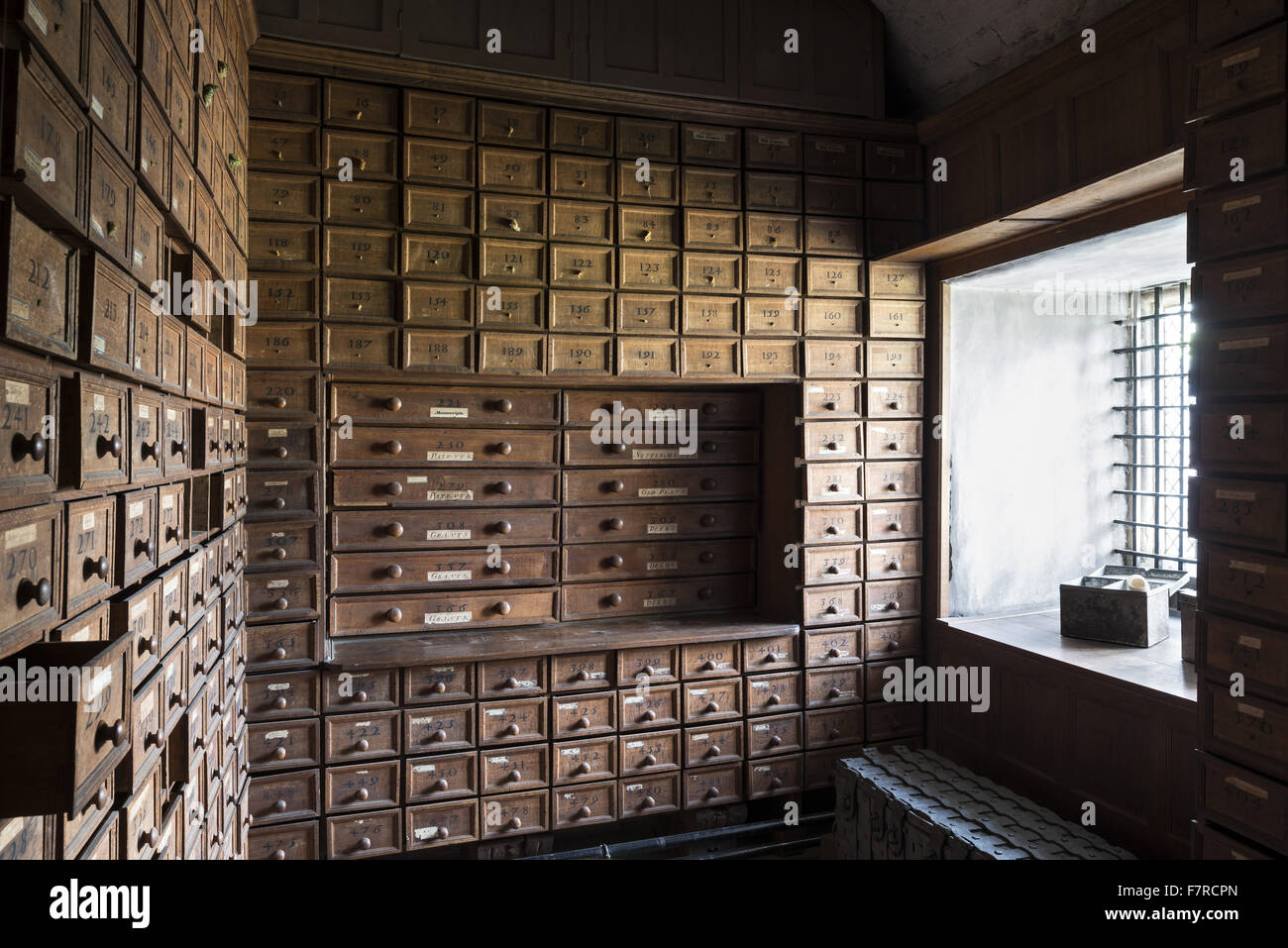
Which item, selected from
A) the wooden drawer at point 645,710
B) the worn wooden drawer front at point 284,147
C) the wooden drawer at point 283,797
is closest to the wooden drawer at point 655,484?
the wooden drawer at point 645,710

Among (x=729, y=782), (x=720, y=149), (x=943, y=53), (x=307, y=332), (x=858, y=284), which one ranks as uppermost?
(x=943, y=53)

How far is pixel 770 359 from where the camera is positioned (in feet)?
13.6

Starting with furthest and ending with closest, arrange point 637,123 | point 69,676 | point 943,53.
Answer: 1. point 943,53
2. point 637,123
3. point 69,676

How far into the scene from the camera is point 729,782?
4.11 meters

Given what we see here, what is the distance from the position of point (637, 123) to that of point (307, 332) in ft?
6.03

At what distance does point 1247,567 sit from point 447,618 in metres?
3.19

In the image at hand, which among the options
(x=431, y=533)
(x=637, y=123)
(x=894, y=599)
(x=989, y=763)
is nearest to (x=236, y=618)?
(x=431, y=533)

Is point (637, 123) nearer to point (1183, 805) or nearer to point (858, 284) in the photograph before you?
point (858, 284)

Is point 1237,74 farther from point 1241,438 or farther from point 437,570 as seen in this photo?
point 437,570

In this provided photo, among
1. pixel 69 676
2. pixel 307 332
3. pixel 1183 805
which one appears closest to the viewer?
pixel 69 676

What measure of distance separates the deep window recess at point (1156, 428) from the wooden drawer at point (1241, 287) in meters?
2.03

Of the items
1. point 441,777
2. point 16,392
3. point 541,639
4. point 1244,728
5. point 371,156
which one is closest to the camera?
point 16,392

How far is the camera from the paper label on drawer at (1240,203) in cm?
235

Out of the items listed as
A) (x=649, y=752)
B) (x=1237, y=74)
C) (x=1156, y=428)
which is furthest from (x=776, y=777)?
(x=1237, y=74)
